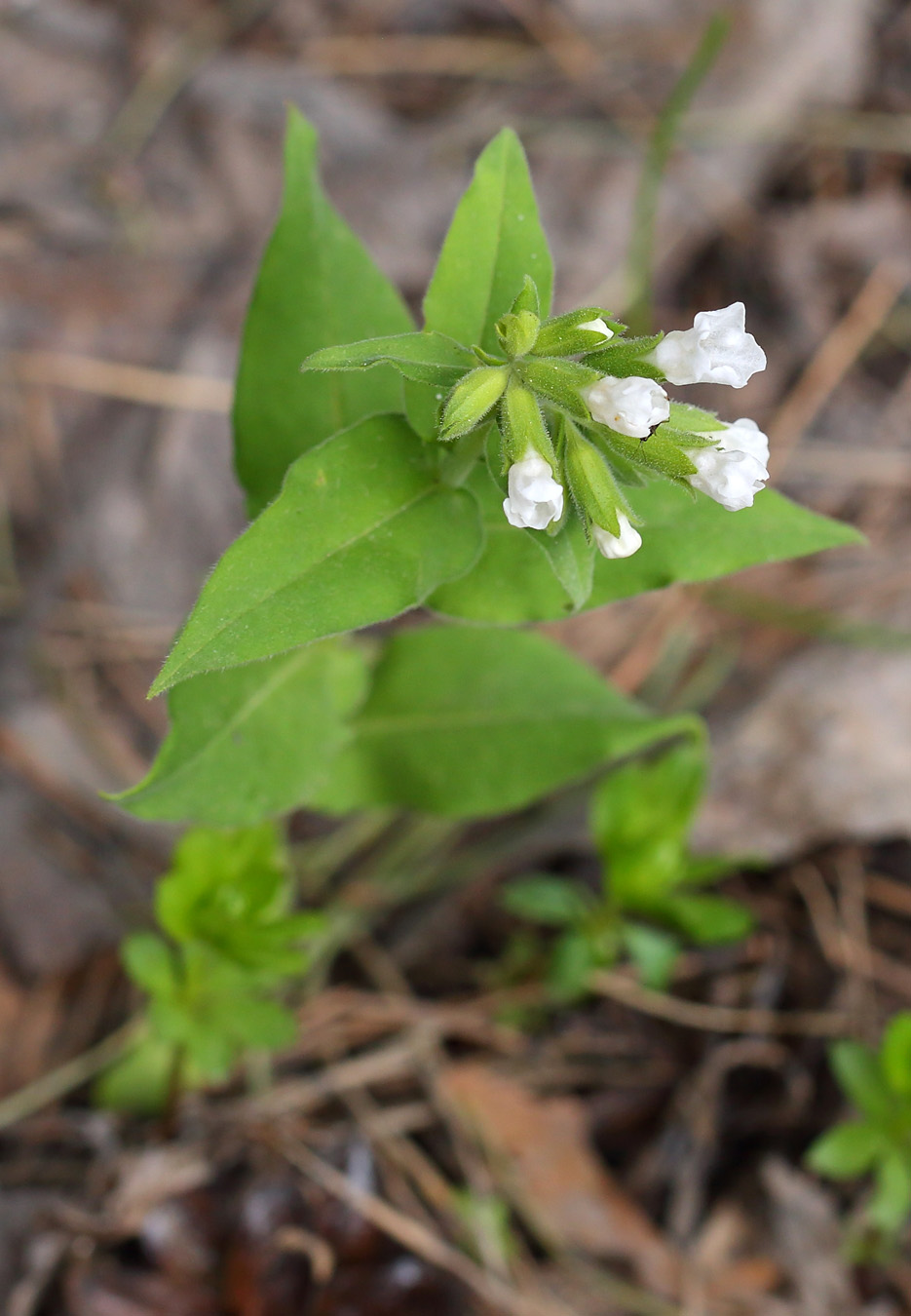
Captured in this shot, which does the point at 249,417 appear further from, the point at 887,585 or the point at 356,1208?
the point at 887,585

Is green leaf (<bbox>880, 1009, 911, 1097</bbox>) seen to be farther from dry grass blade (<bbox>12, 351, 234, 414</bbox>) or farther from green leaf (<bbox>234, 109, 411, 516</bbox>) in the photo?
dry grass blade (<bbox>12, 351, 234, 414</bbox>)

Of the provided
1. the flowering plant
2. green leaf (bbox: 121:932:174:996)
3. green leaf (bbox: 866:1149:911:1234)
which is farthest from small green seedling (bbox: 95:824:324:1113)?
green leaf (bbox: 866:1149:911:1234)

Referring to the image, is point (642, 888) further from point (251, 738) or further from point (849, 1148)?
point (251, 738)

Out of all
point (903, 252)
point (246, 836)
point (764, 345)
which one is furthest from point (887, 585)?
point (246, 836)

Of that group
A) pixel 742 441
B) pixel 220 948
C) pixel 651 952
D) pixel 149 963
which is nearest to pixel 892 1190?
pixel 651 952

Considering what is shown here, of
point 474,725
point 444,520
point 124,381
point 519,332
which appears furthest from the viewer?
point 124,381

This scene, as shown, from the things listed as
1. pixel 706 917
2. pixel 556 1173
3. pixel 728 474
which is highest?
pixel 728 474
